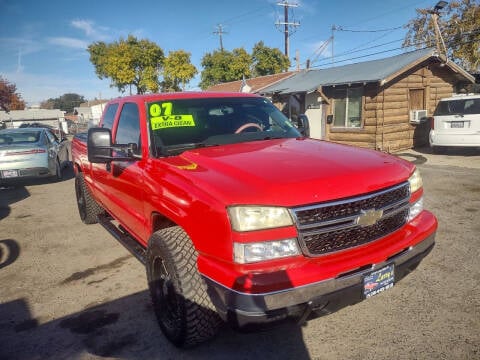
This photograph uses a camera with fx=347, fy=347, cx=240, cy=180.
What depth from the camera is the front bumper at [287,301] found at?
1968mm

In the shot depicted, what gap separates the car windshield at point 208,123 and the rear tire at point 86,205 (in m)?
2.86

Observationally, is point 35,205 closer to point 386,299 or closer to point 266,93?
point 386,299

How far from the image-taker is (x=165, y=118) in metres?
3.29

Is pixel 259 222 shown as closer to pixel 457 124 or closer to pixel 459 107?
pixel 457 124

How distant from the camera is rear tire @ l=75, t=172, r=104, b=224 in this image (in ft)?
18.4

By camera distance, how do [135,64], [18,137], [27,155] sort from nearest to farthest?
[27,155]
[18,137]
[135,64]

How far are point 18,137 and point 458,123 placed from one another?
13.0 m

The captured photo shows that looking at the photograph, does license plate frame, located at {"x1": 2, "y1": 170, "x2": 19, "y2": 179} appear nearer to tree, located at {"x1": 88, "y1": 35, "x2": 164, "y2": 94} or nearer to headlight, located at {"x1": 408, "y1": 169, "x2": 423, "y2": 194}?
headlight, located at {"x1": 408, "y1": 169, "x2": 423, "y2": 194}

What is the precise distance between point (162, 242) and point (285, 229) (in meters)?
0.97

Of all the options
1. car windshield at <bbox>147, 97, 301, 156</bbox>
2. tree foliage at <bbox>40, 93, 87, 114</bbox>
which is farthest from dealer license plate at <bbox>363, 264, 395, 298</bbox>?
tree foliage at <bbox>40, 93, 87, 114</bbox>

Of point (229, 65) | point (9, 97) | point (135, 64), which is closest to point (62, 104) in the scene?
point (9, 97)

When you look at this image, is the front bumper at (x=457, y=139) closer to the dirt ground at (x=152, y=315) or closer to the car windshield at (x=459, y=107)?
the car windshield at (x=459, y=107)

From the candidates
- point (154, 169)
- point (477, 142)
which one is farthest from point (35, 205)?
point (477, 142)

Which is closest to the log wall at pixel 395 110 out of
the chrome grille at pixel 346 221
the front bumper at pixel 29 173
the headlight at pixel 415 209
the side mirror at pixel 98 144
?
the front bumper at pixel 29 173
